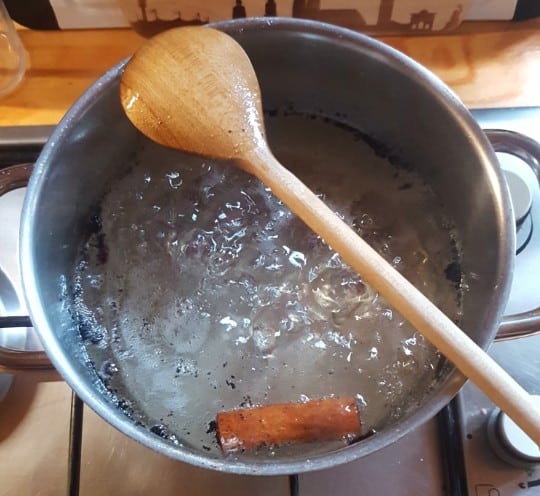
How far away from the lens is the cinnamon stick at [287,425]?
1.98ft

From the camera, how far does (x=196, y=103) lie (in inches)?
23.6

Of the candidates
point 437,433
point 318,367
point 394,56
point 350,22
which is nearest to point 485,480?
point 437,433

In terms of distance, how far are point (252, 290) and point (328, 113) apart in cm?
20

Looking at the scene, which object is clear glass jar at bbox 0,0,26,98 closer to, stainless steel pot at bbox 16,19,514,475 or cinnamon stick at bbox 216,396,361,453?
stainless steel pot at bbox 16,19,514,475

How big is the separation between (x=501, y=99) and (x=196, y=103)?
375mm

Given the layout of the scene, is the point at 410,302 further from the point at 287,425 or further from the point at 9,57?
the point at 9,57

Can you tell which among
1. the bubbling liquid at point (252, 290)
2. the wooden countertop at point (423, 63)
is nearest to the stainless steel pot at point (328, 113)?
the bubbling liquid at point (252, 290)

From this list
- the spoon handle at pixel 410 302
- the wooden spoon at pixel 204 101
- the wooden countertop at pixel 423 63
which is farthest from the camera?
the wooden countertop at pixel 423 63

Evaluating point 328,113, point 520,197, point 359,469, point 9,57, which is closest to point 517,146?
point 520,197

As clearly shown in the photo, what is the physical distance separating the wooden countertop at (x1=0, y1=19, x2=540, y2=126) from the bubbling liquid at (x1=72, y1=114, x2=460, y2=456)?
147mm

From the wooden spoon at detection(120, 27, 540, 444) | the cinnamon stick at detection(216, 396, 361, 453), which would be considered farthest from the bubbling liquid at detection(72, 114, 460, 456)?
the wooden spoon at detection(120, 27, 540, 444)

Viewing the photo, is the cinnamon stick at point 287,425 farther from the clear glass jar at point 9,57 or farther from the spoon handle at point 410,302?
the clear glass jar at point 9,57

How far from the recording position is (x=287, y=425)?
603 millimetres

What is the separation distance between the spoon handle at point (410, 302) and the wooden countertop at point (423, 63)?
301 mm
